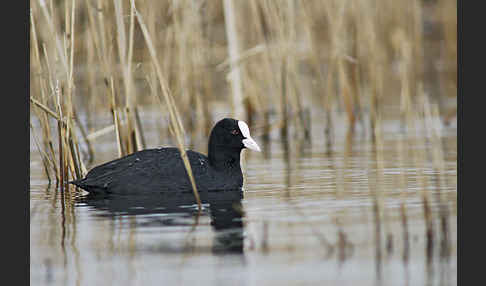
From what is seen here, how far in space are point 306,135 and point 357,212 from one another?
4.75 metres

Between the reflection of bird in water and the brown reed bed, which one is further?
the brown reed bed

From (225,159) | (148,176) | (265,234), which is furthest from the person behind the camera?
(225,159)

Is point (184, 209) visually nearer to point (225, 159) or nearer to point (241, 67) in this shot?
point (225, 159)

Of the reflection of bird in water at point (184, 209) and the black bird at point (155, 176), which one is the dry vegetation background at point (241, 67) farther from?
the reflection of bird in water at point (184, 209)

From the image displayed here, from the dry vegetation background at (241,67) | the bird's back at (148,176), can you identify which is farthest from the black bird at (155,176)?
the dry vegetation background at (241,67)

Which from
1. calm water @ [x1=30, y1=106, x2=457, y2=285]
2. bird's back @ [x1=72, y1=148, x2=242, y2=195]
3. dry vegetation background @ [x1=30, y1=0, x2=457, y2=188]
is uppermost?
dry vegetation background @ [x1=30, y1=0, x2=457, y2=188]

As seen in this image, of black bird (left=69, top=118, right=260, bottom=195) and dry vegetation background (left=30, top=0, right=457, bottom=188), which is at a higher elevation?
dry vegetation background (left=30, top=0, right=457, bottom=188)

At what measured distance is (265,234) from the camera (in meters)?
5.48

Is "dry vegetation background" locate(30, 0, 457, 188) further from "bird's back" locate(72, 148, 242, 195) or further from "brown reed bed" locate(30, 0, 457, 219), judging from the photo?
"bird's back" locate(72, 148, 242, 195)

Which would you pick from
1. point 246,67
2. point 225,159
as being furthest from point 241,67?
point 225,159

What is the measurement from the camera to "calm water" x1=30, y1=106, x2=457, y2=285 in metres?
4.73

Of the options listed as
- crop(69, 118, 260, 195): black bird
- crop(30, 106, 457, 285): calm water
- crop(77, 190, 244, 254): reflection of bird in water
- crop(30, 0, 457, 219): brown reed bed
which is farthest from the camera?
crop(30, 0, 457, 219): brown reed bed

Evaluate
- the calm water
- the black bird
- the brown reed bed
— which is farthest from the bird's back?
the brown reed bed

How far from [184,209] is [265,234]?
4.33 feet
